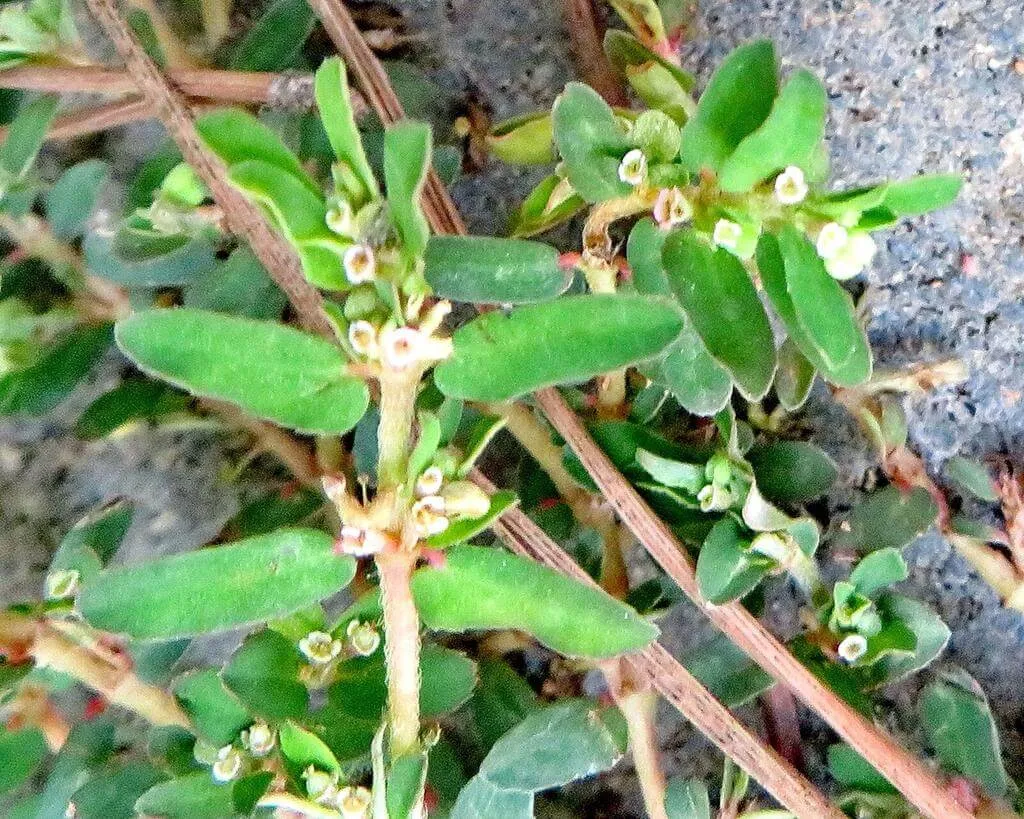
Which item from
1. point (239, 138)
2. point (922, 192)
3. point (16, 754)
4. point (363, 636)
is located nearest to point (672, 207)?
point (922, 192)

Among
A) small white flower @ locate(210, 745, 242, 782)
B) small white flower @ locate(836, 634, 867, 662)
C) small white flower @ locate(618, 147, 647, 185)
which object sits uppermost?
small white flower @ locate(618, 147, 647, 185)

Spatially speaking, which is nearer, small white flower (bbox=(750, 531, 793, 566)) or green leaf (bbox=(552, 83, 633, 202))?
green leaf (bbox=(552, 83, 633, 202))

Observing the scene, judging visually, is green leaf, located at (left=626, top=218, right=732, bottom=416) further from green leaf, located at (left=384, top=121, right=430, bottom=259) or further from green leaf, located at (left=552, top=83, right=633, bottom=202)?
green leaf, located at (left=384, top=121, right=430, bottom=259)

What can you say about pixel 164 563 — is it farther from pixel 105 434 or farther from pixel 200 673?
pixel 105 434

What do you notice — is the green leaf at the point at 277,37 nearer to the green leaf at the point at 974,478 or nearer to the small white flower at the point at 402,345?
the small white flower at the point at 402,345

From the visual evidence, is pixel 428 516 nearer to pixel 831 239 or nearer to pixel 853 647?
pixel 831 239

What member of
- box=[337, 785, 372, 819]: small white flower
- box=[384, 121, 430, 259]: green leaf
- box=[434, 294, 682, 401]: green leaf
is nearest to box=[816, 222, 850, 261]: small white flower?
box=[434, 294, 682, 401]: green leaf

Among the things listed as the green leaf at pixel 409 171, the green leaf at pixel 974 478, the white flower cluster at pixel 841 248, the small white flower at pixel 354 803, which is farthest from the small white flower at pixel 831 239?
the small white flower at pixel 354 803
